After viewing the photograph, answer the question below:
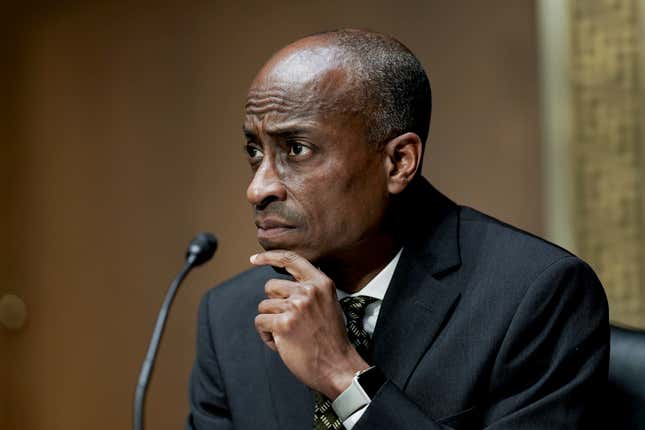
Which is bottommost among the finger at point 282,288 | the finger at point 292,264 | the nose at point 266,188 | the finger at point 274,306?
the finger at point 274,306

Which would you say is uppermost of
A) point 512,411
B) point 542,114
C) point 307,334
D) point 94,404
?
point 542,114

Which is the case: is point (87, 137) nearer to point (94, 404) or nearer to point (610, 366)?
point (94, 404)

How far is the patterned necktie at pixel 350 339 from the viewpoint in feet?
5.51

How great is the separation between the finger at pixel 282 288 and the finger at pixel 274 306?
0.01 m

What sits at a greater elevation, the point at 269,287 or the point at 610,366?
the point at 269,287

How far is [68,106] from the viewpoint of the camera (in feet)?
12.8

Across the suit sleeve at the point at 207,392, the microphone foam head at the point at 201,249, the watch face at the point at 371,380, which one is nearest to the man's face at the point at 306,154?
the watch face at the point at 371,380

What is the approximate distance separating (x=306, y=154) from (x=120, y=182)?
7.67ft

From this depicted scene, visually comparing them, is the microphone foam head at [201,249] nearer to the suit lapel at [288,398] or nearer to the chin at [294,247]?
the suit lapel at [288,398]

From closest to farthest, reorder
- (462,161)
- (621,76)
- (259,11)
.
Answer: (621,76), (462,161), (259,11)

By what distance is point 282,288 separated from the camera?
5.39 feet

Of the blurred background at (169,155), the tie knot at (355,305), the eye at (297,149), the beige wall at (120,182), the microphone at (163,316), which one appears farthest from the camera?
the beige wall at (120,182)

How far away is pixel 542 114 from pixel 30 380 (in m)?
2.30

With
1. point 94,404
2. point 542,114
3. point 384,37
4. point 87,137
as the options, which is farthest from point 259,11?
point 384,37
